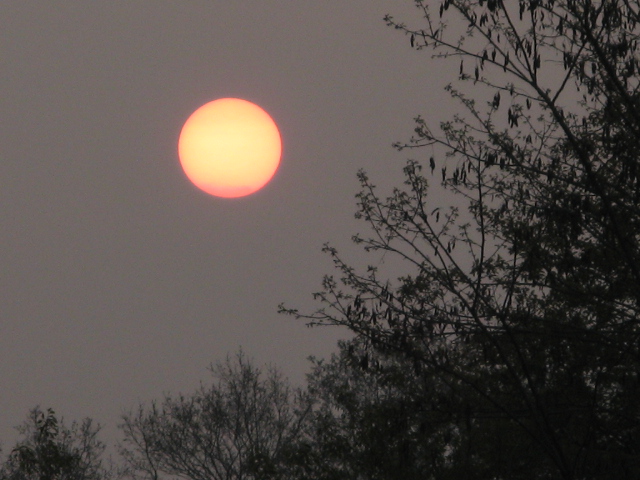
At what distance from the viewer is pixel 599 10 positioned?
35.2ft

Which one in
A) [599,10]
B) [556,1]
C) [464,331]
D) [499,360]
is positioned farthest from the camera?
[499,360]

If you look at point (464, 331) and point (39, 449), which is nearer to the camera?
point (464, 331)

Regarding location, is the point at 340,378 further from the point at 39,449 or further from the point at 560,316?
the point at 560,316

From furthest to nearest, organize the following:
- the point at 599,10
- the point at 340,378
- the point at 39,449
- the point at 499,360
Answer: the point at 340,378
the point at 39,449
the point at 499,360
the point at 599,10

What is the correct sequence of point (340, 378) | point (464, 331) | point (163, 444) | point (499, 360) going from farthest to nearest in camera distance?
1. point (163, 444)
2. point (340, 378)
3. point (499, 360)
4. point (464, 331)

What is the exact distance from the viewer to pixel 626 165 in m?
11.1

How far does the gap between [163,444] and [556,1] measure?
24.6 m

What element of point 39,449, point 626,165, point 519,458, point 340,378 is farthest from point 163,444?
point 626,165

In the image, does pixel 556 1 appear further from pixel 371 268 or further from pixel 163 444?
pixel 163 444

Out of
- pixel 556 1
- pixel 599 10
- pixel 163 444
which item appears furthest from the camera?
pixel 163 444

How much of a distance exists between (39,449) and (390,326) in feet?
27.3

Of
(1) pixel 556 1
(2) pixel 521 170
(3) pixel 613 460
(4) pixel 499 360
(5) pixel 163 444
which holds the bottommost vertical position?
(3) pixel 613 460

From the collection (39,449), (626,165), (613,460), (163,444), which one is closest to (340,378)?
(163,444)

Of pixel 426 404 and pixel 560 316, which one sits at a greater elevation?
pixel 560 316
